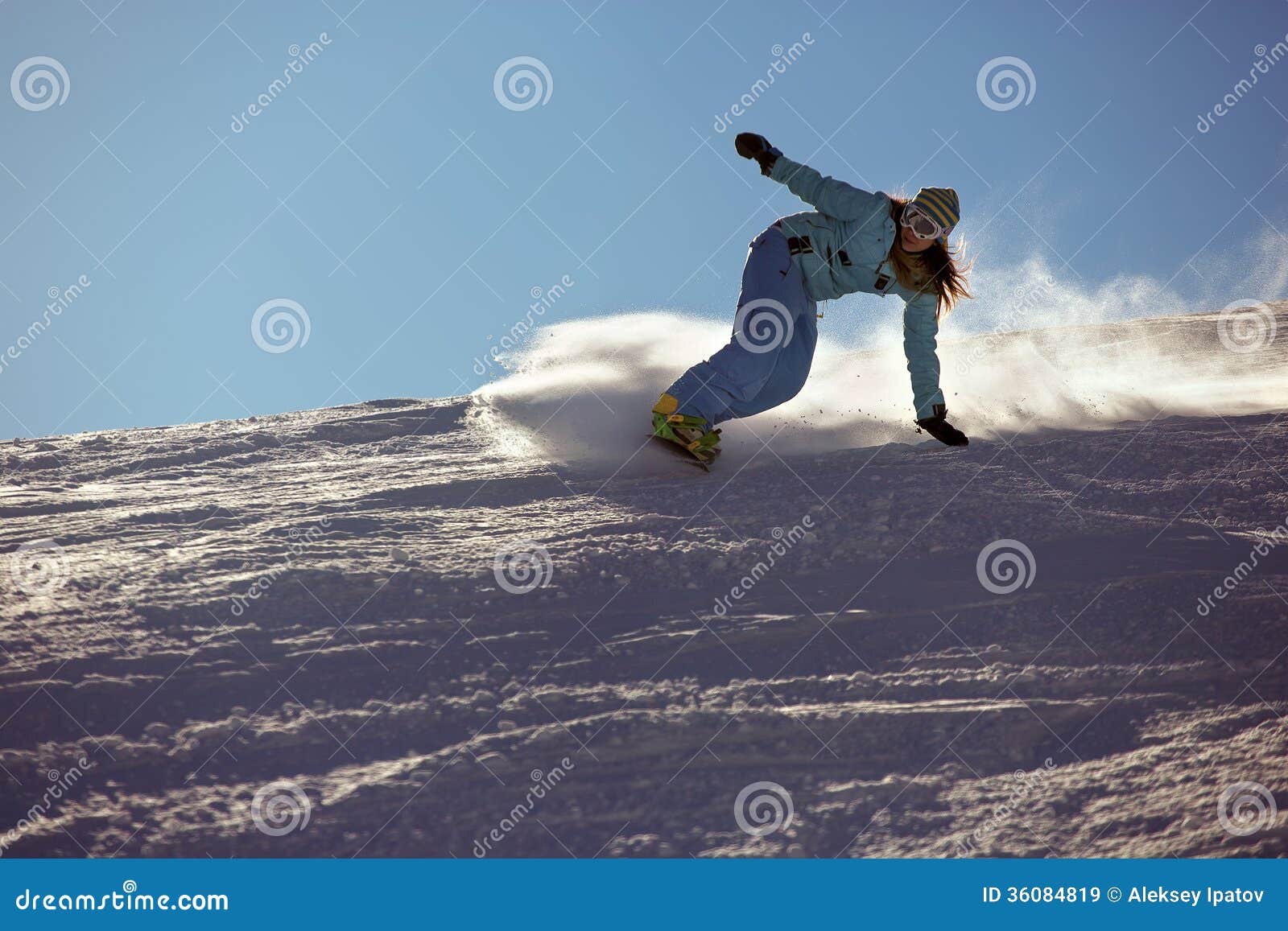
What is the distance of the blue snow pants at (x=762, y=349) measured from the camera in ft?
17.7

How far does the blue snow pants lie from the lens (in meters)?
5.38

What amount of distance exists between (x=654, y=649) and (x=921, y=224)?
9.75ft

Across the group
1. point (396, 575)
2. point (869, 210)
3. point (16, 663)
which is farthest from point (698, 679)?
point (869, 210)

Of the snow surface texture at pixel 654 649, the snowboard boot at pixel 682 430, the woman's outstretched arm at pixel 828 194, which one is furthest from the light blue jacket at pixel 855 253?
the snowboard boot at pixel 682 430

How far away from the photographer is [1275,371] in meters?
7.93

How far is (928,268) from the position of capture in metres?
5.58

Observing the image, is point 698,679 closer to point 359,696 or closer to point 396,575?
point 359,696

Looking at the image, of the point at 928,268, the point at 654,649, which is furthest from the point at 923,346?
the point at 654,649

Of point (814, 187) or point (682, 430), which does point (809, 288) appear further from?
point (682, 430)

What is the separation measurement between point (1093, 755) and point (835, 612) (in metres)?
1.08

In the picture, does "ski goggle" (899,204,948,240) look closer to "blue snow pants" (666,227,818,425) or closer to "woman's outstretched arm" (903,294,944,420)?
"woman's outstretched arm" (903,294,944,420)

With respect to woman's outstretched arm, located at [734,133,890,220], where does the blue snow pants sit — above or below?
below

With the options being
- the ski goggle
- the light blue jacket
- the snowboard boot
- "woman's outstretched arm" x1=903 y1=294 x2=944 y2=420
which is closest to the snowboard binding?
Answer: the snowboard boot

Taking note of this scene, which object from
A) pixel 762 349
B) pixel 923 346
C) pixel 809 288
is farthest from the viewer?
pixel 809 288
